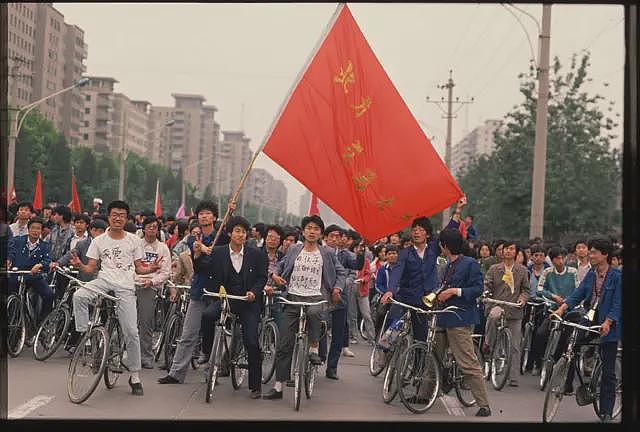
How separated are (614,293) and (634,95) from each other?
312 cm

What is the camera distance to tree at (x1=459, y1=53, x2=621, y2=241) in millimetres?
30531

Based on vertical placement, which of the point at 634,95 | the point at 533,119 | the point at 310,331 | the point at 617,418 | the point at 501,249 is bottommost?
the point at 617,418

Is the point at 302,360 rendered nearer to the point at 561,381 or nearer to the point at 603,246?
the point at 561,381

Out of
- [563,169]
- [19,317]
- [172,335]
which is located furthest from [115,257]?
[563,169]

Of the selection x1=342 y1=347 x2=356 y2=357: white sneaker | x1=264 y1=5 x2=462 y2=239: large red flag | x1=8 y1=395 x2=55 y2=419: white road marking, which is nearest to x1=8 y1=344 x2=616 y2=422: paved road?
x1=8 y1=395 x2=55 y2=419: white road marking

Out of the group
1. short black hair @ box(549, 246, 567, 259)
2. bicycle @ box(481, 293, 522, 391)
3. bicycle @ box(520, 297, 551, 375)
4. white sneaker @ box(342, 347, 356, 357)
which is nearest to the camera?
bicycle @ box(481, 293, 522, 391)

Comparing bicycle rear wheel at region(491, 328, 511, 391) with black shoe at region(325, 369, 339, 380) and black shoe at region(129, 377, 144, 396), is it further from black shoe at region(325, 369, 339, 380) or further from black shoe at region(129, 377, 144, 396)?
black shoe at region(129, 377, 144, 396)

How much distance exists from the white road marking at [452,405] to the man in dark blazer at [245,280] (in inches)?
79.4

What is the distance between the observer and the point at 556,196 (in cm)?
3022

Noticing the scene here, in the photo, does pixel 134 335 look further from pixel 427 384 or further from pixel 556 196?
pixel 556 196

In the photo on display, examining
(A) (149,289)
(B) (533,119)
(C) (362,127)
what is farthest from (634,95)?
(B) (533,119)

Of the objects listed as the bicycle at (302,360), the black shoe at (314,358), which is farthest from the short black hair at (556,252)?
the black shoe at (314,358)

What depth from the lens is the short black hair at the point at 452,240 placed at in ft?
33.6

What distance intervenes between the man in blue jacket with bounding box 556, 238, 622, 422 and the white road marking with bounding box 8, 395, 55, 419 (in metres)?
5.02
